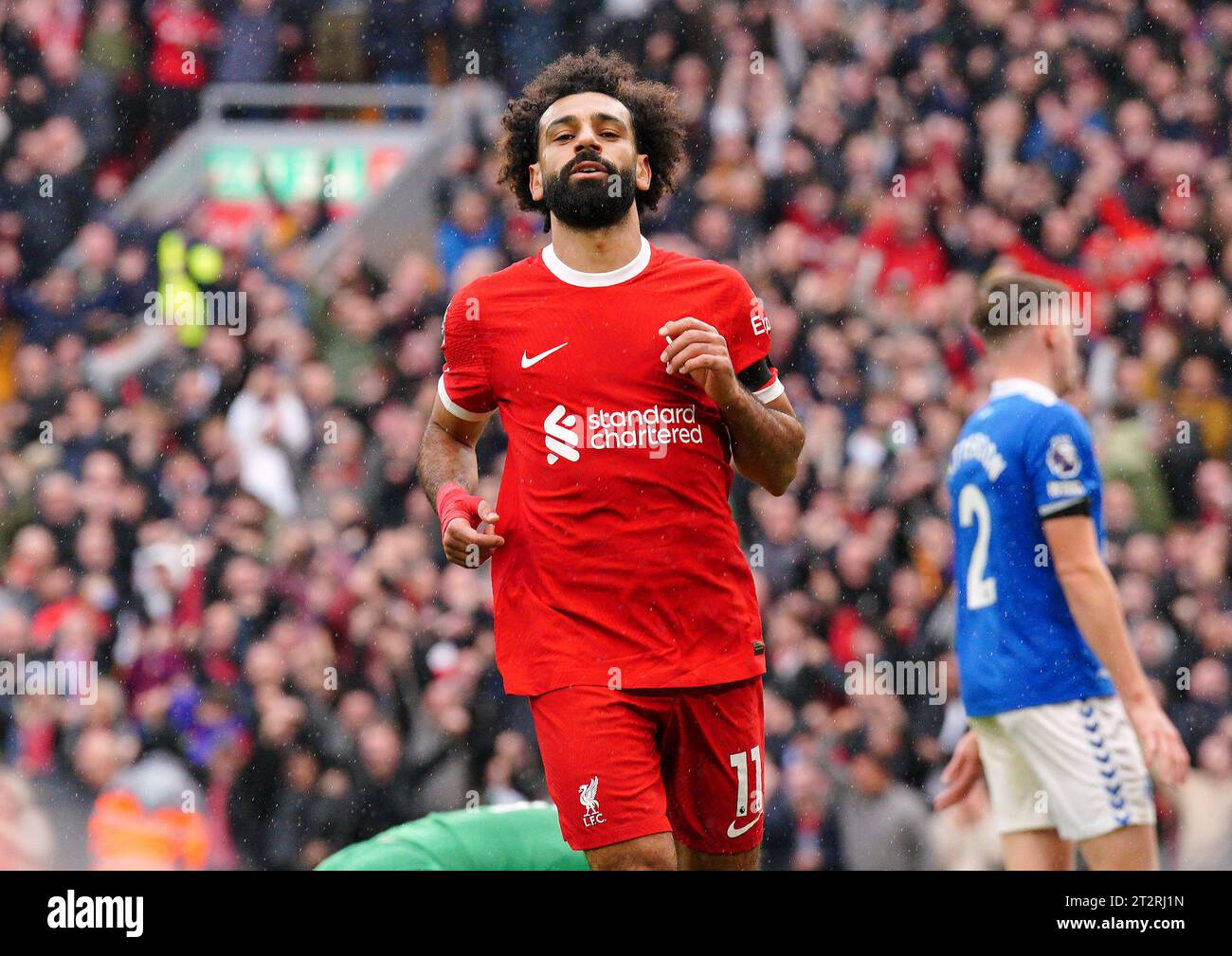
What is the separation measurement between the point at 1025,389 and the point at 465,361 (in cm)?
186

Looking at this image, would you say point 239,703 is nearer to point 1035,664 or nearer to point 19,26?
point 1035,664

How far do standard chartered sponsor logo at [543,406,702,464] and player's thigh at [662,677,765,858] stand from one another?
608 millimetres

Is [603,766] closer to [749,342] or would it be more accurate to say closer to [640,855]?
[640,855]

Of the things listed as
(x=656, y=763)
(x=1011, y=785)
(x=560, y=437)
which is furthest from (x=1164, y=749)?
(x=560, y=437)

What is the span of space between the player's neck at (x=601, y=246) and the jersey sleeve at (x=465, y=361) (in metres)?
0.28

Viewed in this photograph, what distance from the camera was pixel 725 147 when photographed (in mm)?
11703

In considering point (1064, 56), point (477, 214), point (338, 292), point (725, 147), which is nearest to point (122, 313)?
point (338, 292)

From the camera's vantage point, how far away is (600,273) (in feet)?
14.4

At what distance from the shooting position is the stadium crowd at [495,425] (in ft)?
27.4

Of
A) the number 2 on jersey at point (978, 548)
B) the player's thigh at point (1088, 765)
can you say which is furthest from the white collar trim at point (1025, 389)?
the player's thigh at point (1088, 765)

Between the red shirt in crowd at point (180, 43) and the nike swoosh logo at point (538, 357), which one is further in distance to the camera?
the red shirt in crowd at point (180, 43)

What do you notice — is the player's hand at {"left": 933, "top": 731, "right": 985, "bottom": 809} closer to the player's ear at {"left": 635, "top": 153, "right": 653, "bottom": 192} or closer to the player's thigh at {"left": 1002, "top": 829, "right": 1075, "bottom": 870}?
the player's thigh at {"left": 1002, "top": 829, "right": 1075, "bottom": 870}

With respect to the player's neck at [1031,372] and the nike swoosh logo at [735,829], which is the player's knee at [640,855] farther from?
the player's neck at [1031,372]

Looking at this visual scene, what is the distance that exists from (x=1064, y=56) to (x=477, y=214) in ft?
14.3
